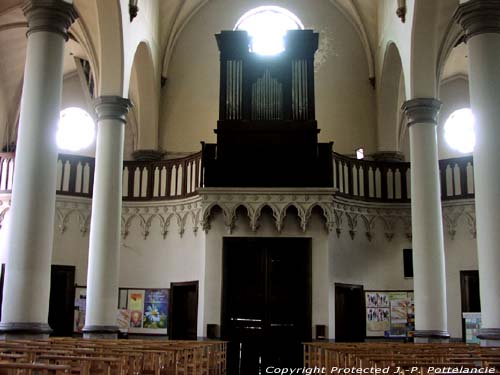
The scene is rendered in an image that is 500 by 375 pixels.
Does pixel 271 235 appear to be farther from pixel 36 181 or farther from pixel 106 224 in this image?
pixel 36 181

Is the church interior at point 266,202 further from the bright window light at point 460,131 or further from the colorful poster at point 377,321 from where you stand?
the bright window light at point 460,131

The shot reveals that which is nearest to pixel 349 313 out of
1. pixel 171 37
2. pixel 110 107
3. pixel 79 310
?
pixel 79 310

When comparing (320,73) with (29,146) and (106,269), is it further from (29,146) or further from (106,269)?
(29,146)

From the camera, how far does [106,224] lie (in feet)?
52.2

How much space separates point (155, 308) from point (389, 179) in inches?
296

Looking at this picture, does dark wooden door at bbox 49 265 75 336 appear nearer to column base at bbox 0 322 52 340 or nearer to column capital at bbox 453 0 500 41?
column base at bbox 0 322 52 340

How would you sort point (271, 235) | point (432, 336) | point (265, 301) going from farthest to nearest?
point (271, 235)
point (265, 301)
point (432, 336)

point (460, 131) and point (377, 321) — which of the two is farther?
point (460, 131)

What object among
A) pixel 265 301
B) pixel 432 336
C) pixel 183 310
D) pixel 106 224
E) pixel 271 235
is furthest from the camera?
pixel 183 310

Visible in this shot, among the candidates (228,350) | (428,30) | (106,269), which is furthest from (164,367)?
(428,30)

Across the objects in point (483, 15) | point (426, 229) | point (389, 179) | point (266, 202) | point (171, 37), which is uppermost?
point (171, 37)

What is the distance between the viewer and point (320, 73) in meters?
22.6

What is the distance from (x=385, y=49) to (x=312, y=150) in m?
5.07

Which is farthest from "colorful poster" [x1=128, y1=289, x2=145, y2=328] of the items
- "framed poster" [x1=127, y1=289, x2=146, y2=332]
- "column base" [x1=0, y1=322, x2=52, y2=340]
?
"column base" [x1=0, y1=322, x2=52, y2=340]
